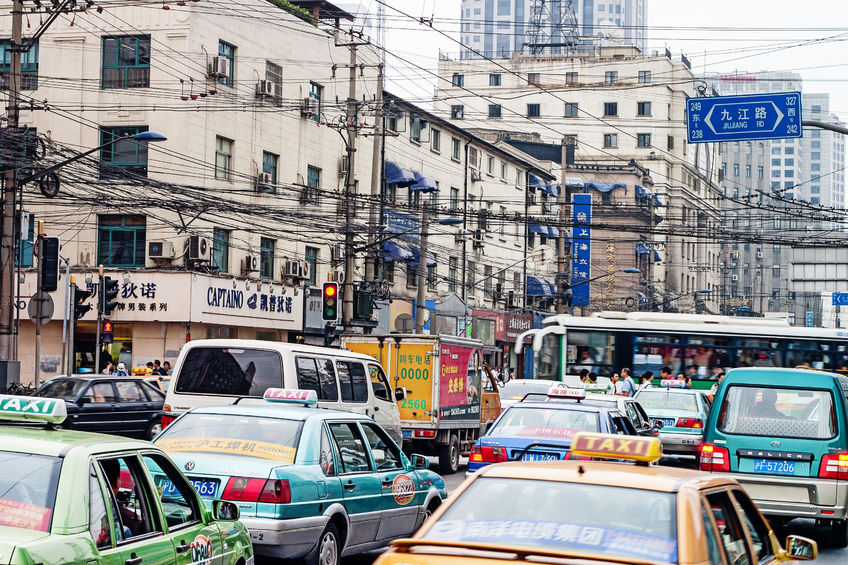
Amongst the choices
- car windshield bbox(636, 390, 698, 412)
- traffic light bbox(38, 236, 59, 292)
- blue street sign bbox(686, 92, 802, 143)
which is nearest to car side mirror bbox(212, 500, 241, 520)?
car windshield bbox(636, 390, 698, 412)

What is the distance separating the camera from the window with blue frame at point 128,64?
40.2m

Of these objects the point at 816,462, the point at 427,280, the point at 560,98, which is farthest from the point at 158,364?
the point at 560,98

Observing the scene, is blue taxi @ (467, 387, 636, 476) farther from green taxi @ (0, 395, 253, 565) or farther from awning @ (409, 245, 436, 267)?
awning @ (409, 245, 436, 267)

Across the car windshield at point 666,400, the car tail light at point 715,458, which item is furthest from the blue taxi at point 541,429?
the car windshield at point 666,400

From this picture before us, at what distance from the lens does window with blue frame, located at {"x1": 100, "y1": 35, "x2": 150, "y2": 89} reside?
40.2 m

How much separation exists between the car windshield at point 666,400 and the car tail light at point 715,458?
10.6 meters

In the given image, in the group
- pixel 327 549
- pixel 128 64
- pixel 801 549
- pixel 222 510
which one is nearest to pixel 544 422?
pixel 327 549

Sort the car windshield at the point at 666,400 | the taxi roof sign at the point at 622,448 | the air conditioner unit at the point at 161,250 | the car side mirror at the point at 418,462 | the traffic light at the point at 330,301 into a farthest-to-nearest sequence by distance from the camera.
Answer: the air conditioner unit at the point at 161,250
the traffic light at the point at 330,301
the car windshield at the point at 666,400
the car side mirror at the point at 418,462
the taxi roof sign at the point at 622,448

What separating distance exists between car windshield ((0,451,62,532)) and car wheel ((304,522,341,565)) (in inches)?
161

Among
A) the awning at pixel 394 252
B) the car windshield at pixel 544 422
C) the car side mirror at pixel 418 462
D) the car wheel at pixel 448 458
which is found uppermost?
the awning at pixel 394 252

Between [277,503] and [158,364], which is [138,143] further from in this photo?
[277,503]

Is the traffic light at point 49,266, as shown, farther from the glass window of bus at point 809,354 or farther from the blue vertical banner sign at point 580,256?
the blue vertical banner sign at point 580,256

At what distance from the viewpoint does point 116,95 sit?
40.0m

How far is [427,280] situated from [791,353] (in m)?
26.7
